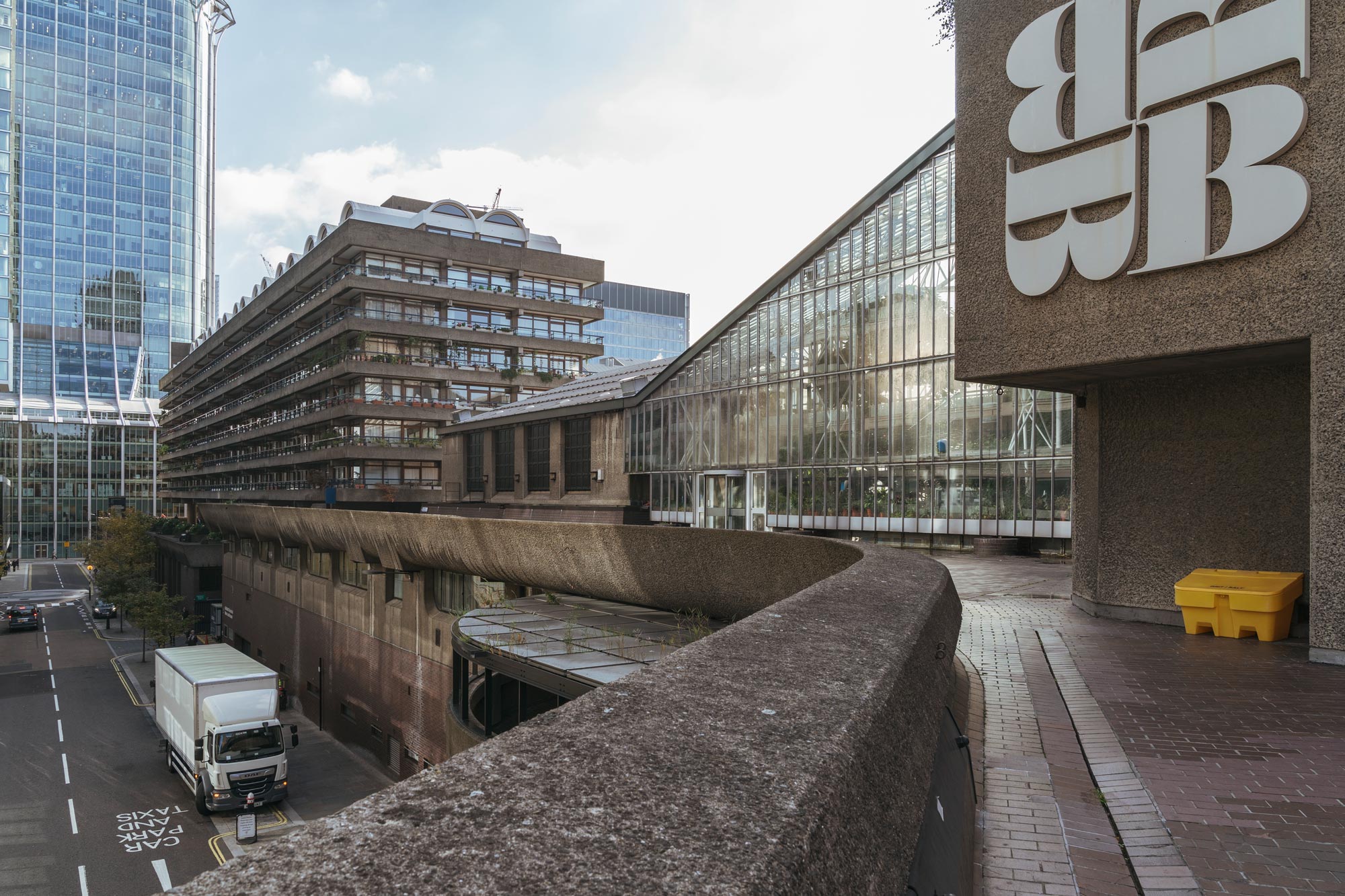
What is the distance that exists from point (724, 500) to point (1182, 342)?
24505mm

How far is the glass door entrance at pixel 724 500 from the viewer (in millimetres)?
34406

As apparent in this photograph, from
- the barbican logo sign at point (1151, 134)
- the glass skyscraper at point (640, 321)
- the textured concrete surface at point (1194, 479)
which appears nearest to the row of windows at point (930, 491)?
the textured concrete surface at point (1194, 479)

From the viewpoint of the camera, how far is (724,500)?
35.1m

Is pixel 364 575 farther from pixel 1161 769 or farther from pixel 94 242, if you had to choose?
pixel 94 242

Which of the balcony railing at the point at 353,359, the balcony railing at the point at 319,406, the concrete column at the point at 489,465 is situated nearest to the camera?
the concrete column at the point at 489,465

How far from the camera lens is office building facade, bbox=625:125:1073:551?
26.8 metres

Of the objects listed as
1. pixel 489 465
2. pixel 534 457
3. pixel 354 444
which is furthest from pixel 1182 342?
pixel 354 444

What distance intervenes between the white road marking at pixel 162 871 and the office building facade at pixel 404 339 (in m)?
34.0

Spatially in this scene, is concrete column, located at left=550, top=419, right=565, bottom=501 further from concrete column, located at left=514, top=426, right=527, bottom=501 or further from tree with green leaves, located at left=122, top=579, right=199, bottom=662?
tree with green leaves, located at left=122, top=579, right=199, bottom=662

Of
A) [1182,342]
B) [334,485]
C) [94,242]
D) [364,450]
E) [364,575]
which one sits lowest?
[364,575]

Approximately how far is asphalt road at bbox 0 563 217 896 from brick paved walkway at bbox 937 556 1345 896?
1688 centimetres

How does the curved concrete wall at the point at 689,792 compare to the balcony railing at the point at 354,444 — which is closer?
the curved concrete wall at the point at 689,792

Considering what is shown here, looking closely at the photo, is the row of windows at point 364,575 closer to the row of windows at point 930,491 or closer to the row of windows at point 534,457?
the row of windows at point 534,457

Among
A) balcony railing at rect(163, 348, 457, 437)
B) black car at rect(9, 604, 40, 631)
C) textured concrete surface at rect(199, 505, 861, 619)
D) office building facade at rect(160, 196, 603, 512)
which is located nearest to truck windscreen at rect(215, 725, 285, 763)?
textured concrete surface at rect(199, 505, 861, 619)
